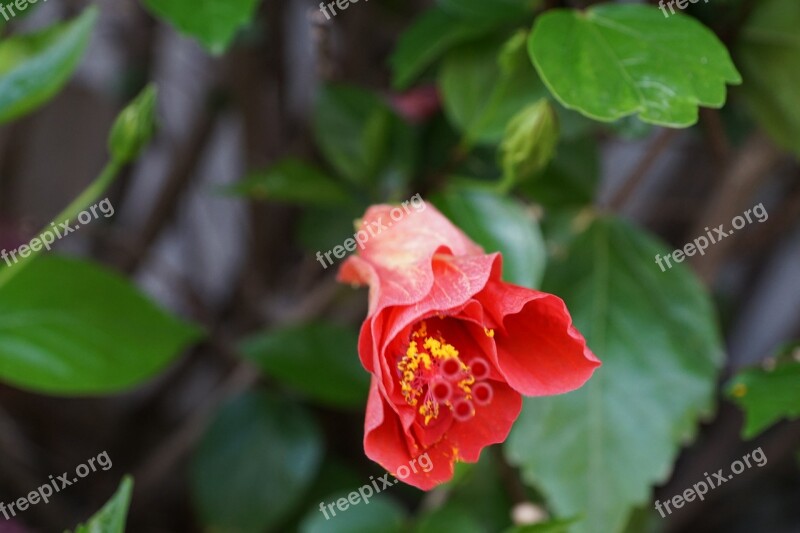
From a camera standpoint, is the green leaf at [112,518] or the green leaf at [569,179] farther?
the green leaf at [569,179]

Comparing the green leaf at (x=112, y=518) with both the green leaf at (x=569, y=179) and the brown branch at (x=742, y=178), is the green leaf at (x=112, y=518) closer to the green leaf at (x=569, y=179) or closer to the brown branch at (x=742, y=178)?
the green leaf at (x=569, y=179)

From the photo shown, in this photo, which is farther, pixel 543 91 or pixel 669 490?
pixel 669 490

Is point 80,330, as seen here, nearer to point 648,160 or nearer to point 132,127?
point 132,127

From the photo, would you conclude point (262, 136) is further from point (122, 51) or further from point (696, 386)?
point (696, 386)

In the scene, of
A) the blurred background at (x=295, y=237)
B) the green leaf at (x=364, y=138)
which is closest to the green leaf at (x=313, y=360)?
the blurred background at (x=295, y=237)

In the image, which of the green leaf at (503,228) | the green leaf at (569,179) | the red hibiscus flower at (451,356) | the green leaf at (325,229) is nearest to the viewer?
the red hibiscus flower at (451,356)

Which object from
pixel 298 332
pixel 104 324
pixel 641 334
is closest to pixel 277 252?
pixel 298 332

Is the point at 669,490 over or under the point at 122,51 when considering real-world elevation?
under
